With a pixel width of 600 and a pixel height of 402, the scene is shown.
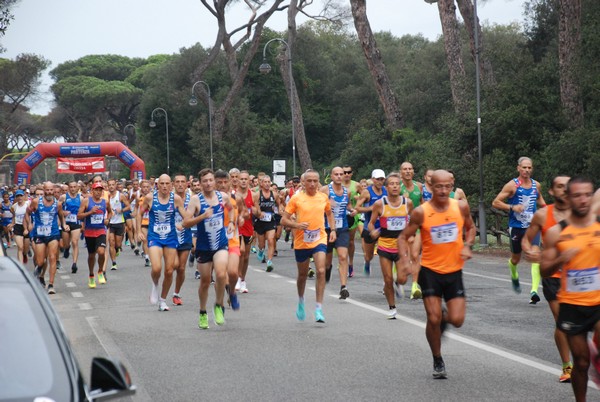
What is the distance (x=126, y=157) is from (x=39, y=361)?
5306cm

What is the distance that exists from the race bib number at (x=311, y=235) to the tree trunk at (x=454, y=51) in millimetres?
20498

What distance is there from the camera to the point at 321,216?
12984 mm

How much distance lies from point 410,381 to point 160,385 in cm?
206

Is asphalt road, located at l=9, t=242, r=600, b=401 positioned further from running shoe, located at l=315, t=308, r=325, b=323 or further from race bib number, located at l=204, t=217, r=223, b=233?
race bib number, located at l=204, t=217, r=223, b=233

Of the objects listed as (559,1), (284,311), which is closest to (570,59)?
(559,1)

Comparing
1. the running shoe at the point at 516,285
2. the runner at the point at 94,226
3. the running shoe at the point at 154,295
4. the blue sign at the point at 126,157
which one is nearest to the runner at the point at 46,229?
the runner at the point at 94,226

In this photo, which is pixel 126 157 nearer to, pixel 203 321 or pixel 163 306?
pixel 163 306

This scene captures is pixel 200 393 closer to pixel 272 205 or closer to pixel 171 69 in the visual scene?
pixel 272 205

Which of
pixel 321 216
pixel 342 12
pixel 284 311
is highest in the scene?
pixel 342 12

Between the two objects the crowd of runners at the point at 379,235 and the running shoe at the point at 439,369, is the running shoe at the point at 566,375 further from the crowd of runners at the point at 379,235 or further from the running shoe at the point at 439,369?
the running shoe at the point at 439,369

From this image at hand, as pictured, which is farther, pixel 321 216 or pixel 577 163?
pixel 577 163

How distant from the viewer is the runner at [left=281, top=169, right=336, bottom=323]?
1270cm

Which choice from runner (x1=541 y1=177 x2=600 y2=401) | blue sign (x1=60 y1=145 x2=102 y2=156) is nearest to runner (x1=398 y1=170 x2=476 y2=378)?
runner (x1=541 y1=177 x2=600 y2=401)

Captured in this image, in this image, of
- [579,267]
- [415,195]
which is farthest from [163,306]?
[579,267]
